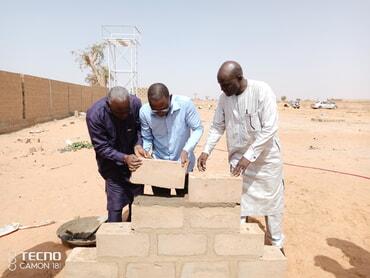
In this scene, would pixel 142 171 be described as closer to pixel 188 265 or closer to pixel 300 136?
pixel 188 265

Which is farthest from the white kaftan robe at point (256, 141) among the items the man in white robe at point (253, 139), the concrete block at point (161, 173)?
the concrete block at point (161, 173)

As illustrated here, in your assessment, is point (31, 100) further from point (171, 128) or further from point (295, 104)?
point (295, 104)

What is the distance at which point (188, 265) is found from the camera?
222 cm

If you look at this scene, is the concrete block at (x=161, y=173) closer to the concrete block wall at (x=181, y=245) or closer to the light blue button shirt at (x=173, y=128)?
the concrete block wall at (x=181, y=245)

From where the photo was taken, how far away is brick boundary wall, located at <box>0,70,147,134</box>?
1062 cm

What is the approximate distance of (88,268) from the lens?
2.19 m

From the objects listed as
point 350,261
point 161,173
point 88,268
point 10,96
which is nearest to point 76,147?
point 10,96

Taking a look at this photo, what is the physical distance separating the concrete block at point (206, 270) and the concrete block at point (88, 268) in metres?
0.56

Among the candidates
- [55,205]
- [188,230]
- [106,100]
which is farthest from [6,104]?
[188,230]

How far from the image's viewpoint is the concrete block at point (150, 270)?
2199 mm

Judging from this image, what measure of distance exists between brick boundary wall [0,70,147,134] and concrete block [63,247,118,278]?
10091mm

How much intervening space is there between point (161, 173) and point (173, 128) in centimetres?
66

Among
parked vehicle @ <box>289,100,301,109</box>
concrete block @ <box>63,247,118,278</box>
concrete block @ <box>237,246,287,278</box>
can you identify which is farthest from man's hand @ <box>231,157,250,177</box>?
parked vehicle @ <box>289,100,301,109</box>

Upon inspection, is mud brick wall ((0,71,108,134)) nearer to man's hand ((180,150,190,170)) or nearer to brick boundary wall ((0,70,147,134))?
brick boundary wall ((0,70,147,134))
